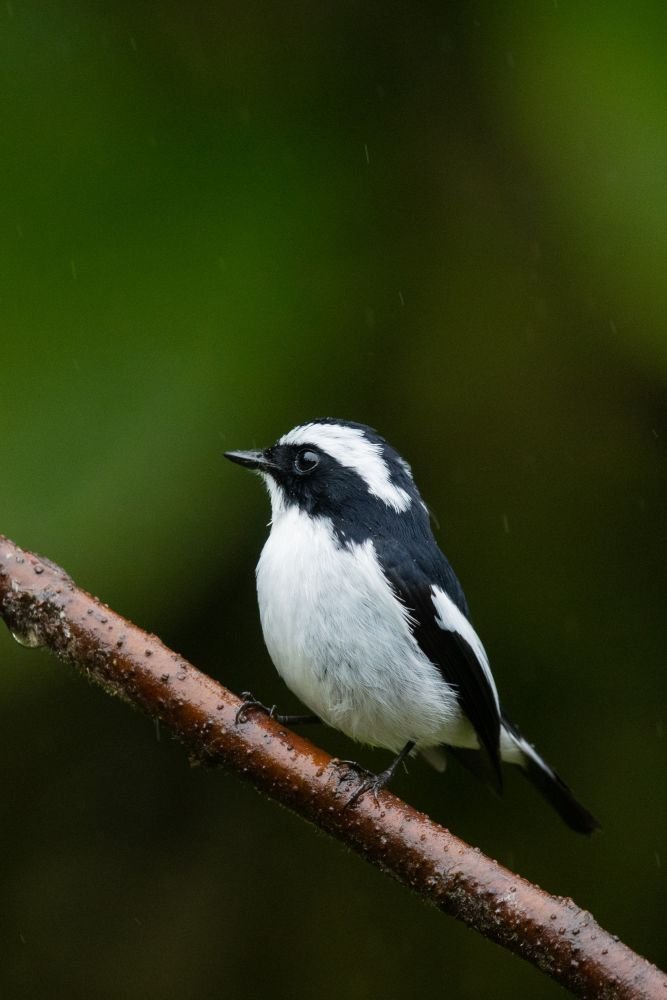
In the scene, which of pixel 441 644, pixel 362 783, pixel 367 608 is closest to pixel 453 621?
pixel 441 644

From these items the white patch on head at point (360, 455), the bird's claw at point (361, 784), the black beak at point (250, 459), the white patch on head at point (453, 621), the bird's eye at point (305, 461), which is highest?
the white patch on head at point (360, 455)

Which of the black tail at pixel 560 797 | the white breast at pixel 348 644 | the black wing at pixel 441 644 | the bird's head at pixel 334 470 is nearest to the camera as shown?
the white breast at pixel 348 644

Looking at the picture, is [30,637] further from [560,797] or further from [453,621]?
[560,797]

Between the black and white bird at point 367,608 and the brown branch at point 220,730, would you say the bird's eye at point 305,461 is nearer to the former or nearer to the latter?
the black and white bird at point 367,608

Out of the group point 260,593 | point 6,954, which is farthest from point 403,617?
point 6,954

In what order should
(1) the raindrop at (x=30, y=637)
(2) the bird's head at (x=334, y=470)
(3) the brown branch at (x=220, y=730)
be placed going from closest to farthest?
(3) the brown branch at (x=220, y=730) → (1) the raindrop at (x=30, y=637) → (2) the bird's head at (x=334, y=470)

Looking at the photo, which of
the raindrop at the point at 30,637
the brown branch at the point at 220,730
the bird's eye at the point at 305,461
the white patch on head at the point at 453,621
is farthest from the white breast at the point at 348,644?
the raindrop at the point at 30,637

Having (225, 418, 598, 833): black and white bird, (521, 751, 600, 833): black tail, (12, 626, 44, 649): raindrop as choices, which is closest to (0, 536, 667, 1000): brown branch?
(12, 626, 44, 649): raindrop

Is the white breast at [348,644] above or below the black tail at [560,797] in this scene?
above

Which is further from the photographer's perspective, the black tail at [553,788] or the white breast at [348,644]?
the black tail at [553,788]
